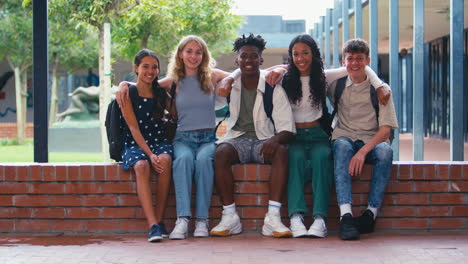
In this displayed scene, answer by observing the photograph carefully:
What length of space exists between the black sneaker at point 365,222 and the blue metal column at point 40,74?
2.47 metres

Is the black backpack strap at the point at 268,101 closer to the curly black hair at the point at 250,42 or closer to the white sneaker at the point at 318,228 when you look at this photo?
the curly black hair at the point at 250,42

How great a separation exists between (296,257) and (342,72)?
1.68m

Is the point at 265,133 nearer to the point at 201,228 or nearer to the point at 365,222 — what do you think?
the point at 201,228

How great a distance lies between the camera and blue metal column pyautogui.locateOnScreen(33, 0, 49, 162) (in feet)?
17.0

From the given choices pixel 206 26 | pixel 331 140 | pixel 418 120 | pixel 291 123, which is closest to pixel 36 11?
pixel 291 123

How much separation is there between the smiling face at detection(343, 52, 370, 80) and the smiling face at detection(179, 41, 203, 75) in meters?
1.11

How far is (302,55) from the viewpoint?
197 inches

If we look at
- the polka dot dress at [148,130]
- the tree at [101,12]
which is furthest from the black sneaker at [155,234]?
the tree at [101,12]

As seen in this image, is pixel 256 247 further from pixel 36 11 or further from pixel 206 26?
pixel 206 26

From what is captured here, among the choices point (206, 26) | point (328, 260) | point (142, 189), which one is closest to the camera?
point (328, 260)

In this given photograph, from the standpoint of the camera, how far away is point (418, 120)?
913cm

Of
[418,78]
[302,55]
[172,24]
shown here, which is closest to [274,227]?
[302,55]

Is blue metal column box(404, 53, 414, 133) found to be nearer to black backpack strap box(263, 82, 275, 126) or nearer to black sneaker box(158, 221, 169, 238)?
black backpack strap box(263, 82, 275, 126)

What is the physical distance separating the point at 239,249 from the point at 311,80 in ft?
4.78
